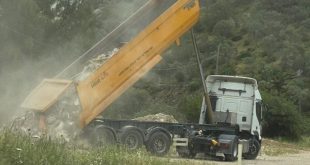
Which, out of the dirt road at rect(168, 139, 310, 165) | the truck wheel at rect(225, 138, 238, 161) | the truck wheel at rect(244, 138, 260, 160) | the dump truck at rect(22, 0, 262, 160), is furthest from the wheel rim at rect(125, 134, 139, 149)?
the truck wheel at rect(244, 138, 260, 160)

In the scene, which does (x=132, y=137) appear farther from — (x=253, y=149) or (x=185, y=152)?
(x=253, y=149)

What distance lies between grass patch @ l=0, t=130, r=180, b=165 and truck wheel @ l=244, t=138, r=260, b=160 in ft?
35.8

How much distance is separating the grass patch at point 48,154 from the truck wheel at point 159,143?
6955 millimetres

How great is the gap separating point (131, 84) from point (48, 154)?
9480 mm

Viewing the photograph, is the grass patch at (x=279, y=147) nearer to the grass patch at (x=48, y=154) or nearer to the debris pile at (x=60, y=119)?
the debris pile at (x=60, y=119)

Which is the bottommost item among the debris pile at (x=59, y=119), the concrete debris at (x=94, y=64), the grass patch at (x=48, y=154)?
the grass patch at (x=48, y=154)

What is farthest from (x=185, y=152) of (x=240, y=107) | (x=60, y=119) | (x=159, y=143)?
(x=60, y=119)

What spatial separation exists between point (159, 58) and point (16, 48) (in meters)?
16.5

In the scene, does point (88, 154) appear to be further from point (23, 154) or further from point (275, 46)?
point (275, 46)

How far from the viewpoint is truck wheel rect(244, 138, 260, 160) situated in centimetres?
2327

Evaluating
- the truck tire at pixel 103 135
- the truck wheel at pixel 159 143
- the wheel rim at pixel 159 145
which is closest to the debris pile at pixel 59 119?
the truck tire at pixel 103 135

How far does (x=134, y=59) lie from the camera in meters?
20.1

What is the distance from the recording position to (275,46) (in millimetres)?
78750

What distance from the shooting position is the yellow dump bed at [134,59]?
19.4m
